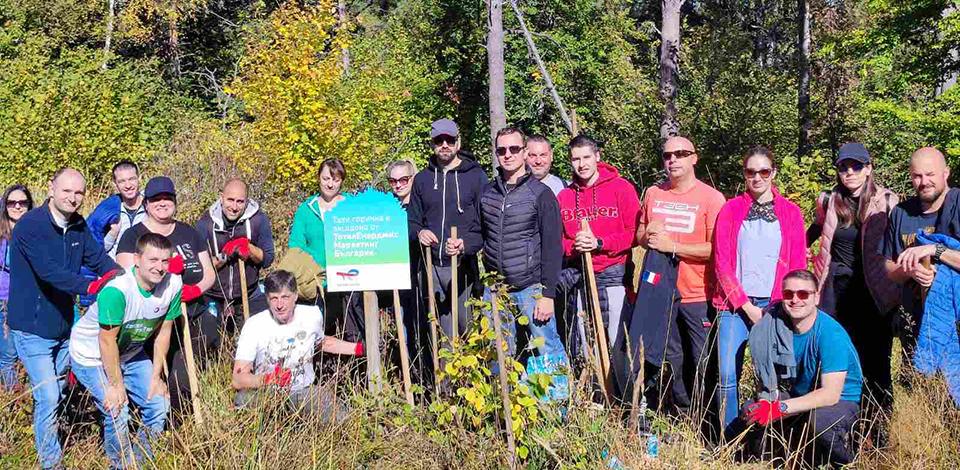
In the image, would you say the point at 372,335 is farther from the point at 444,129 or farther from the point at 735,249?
the point at 735,249

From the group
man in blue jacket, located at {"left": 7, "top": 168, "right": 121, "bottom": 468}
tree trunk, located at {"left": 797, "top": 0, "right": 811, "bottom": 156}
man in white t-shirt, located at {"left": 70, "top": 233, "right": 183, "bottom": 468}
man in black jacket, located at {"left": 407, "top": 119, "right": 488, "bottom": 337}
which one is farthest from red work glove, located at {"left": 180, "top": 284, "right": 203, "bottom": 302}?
tree trunk, located at {"left": 797, "top": 0, "right": 811, "bottom": 156}

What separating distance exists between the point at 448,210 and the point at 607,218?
1118mm

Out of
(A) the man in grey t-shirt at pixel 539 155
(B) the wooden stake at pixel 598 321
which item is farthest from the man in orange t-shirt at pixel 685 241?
(A) the man in grey t-shirt at pixel 539 155

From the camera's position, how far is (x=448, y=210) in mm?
6000

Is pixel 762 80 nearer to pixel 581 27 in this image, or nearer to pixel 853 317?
pixel 581 27

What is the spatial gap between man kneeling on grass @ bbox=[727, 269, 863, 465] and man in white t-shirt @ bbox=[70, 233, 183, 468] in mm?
3159

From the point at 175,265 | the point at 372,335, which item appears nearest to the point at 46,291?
the point at 175,265

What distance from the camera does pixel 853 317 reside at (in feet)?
17.5

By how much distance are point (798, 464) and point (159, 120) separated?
2273cm

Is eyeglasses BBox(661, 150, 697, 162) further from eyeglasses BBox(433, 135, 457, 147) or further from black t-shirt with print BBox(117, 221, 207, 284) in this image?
black t-shirt with print BBox(117, 221, 207, 284)

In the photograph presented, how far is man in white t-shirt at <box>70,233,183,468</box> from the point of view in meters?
4.80

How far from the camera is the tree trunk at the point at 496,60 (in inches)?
686

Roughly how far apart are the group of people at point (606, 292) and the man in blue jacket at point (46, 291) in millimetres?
12

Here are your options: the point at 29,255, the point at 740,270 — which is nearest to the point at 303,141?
the point at 29,255
